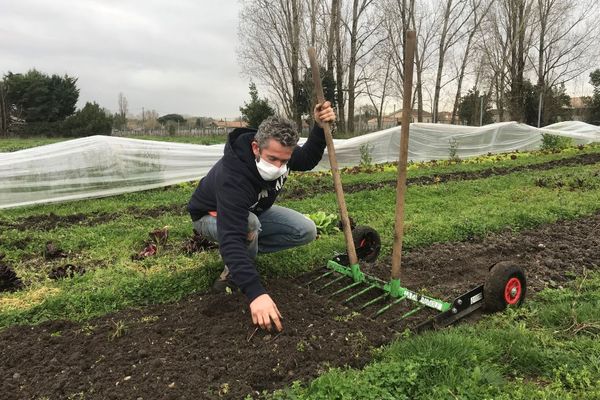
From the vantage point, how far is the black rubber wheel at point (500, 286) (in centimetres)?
Result: 367

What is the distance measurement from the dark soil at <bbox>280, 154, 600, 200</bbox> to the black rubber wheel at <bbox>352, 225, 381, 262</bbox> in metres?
4.82

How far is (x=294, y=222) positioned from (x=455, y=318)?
5.32 ft

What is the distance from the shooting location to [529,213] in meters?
6.96

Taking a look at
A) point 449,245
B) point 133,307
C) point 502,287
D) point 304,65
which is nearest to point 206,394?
point 133,307

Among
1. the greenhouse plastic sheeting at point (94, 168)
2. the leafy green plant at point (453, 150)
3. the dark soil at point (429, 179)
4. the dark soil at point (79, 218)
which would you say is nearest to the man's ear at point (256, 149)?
the dark soil at point (79, 218)

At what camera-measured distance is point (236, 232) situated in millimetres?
3244

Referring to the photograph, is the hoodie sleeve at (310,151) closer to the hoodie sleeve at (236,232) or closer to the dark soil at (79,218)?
the hoodie sleeve at (236,232)

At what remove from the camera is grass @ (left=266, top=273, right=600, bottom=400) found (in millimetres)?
2637

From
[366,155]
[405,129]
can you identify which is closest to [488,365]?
[405,129]

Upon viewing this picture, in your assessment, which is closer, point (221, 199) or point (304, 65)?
point (221, 199)

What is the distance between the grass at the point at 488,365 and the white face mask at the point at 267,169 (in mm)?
1450

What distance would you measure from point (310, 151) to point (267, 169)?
2.81 feet

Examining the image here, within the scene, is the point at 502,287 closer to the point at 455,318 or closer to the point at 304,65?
the point at 455,318

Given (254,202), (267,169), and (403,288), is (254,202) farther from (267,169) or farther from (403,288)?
(403,288)
